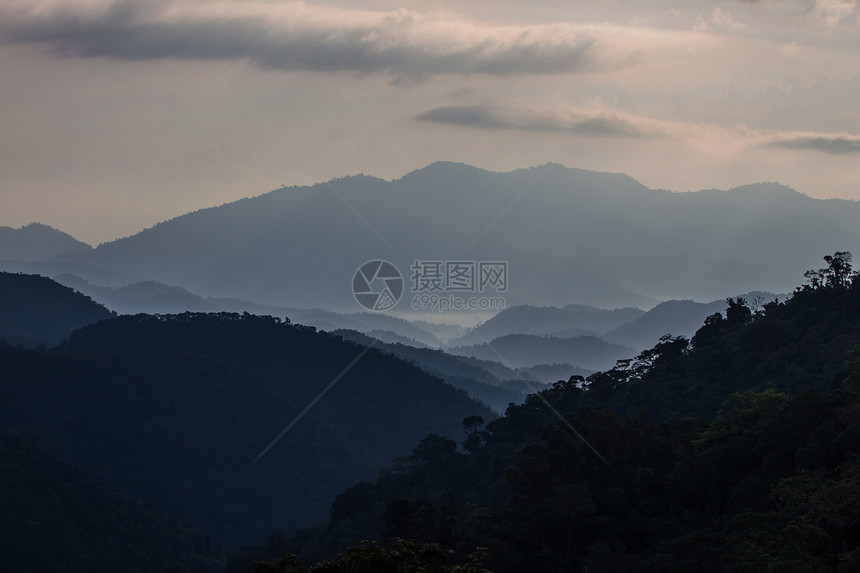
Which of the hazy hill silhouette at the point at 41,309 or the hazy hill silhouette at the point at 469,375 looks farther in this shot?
the hazy hill silhouette at the point at 41,309

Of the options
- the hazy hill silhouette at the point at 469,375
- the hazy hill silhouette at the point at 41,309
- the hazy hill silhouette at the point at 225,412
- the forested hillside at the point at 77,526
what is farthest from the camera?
the hazy hill silhouette at the point at 41,309

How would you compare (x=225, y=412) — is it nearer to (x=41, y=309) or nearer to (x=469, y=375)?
(x=469, y=375)

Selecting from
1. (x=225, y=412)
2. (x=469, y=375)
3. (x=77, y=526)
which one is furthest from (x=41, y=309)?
(x=77, y=526)

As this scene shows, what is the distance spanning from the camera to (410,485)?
7244 cm

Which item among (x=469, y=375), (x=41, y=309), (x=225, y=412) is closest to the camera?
(x=225, y=412)

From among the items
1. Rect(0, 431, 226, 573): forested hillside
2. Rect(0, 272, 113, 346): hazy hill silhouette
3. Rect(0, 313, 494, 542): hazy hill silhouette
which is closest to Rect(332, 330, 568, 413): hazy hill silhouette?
Rect(0, 313, 494, 542): hazy hill silhouette

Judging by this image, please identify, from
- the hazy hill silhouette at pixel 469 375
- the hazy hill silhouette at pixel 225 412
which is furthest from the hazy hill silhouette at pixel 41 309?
the hazy hill silhouette at pixel 469 375

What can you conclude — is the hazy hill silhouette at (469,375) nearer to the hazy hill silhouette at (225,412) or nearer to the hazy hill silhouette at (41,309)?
the hazy hill silhouette at (225,412)

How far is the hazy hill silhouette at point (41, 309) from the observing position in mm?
157500

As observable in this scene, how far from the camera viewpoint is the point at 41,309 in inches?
6521

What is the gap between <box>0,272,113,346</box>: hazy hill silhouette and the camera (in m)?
158

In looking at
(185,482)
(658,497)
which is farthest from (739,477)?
(185,482)

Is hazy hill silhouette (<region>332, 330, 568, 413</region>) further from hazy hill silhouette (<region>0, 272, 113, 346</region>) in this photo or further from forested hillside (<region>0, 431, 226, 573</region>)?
forested hillside (<region>0, 431, 226, 573</region>)

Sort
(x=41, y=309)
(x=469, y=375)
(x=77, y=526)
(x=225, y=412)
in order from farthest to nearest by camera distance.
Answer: (x=469, y=375)
(x=41, y=309)
(x=225, y=412)
(x=77, y=526)
